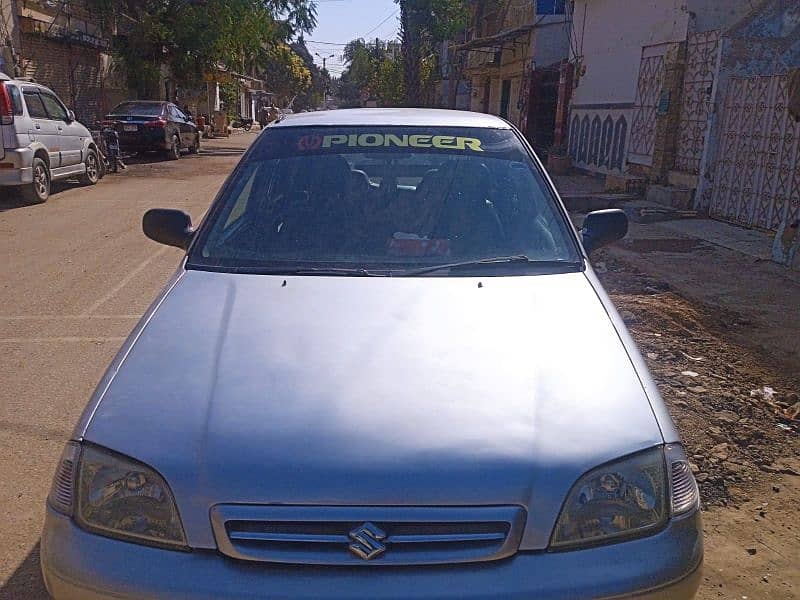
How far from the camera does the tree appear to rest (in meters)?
35.1

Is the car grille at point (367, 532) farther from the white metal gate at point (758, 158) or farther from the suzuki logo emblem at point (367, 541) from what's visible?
the white metal gate at point (758, 158)

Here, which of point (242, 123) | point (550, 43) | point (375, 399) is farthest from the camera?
point (242, 123)

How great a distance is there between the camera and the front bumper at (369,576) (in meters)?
1.80

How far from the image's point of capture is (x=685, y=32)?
12.7 metres

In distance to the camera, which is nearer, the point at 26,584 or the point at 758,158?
the point at 26,584

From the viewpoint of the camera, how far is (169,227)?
355 cm

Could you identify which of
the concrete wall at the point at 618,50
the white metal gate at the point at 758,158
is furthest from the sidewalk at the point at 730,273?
the concrete wall at the point at 618,50

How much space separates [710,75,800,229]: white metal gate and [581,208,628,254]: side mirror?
6.73 m

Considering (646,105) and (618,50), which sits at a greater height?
(618,50)

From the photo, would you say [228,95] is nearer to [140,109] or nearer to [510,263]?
[140,109]

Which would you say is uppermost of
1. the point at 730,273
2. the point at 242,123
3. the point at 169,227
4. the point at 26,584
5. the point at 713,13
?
the point at 713,13

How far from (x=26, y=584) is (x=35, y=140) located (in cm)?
1056

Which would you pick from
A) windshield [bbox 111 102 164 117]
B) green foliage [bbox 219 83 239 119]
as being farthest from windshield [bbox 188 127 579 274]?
green foliage [bbox 219 83 239 119]

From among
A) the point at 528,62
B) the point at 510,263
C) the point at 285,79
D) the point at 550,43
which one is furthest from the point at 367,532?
the point at 285,79
